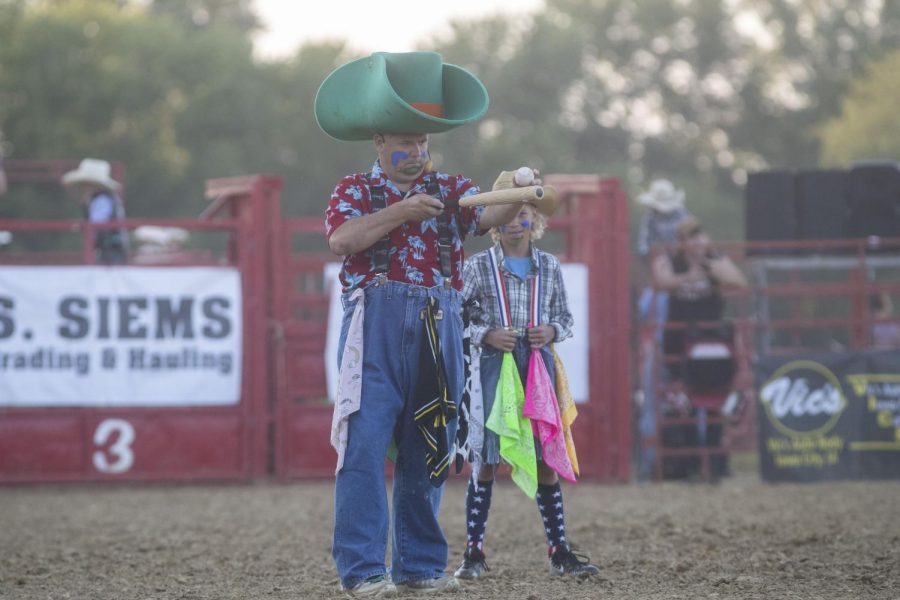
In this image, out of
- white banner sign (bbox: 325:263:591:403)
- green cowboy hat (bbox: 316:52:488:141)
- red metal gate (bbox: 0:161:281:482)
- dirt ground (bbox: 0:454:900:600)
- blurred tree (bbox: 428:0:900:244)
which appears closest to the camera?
green cowboy hat (bbox: 316:52:488:141)

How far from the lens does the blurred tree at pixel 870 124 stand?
1698 inches

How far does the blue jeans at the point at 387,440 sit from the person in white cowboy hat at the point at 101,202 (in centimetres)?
585

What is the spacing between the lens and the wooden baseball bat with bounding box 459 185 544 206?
17.7 feet

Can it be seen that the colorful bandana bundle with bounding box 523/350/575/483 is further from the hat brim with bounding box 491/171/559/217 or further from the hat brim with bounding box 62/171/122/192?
the hat brim with bounding box 62/171/122/192

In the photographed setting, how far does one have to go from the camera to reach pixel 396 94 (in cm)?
548

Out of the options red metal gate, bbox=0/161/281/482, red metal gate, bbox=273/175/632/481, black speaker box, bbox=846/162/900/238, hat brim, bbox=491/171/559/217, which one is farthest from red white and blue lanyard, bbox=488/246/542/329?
black speaker box, bbox=846/162/900/238

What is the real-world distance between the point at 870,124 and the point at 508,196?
40699 millimetres

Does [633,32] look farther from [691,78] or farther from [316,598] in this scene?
[316,598]

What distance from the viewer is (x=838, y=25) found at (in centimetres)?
5372

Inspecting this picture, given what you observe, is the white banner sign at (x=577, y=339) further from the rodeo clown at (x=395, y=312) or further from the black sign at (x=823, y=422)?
the rodeo clown at (x=395, y=312)

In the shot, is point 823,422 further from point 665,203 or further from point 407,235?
point 407,235

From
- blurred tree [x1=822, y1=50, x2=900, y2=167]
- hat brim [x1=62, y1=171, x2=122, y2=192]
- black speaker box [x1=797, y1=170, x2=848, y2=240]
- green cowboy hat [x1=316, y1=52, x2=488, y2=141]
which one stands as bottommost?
green cowboy hat [x1=316, y1=52, x2=488, y2=141]

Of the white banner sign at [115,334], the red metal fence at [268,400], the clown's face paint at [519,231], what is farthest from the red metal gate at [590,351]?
the clown's face paint at [519,231]

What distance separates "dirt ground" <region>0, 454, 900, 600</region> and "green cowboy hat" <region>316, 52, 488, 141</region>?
1.81 metres
